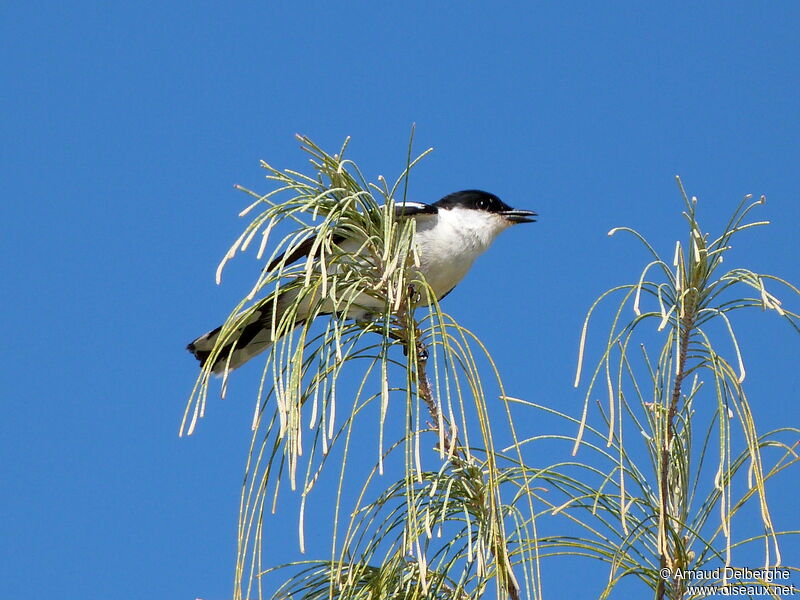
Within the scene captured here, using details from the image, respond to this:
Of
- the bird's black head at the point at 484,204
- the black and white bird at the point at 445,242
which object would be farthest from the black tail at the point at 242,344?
the bird's black head at the point at 484,204

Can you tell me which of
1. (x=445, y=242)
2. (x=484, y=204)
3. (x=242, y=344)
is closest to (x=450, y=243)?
(x=445, y=242)

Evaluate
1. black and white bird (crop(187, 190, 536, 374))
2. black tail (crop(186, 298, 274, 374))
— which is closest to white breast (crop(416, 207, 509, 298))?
black and white bird (crop(187, 190, 536, 374))

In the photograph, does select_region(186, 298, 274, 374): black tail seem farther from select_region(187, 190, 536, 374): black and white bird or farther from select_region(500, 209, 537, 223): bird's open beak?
select_region(500, 209, 537, 223): bird's open beak

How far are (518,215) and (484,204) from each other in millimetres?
233

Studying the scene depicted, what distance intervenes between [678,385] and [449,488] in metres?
0.58

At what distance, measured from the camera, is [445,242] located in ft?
15.9

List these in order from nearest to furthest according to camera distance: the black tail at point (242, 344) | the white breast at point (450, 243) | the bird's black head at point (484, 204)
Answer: the black tail at point (242, 344), the white breast at point (450, 243), the bird's black head at point (484, 204)

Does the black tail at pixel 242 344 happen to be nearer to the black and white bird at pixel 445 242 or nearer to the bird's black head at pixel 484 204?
the black and white bird at pixel 445 242

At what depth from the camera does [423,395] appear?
8.00 feet

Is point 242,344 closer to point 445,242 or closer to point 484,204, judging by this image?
point 445,242

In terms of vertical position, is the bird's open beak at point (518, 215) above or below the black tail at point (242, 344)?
above

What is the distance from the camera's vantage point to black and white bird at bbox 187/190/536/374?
14.3 ft

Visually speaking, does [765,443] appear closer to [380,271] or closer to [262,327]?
[380,271]

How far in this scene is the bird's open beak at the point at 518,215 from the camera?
5.50 m
